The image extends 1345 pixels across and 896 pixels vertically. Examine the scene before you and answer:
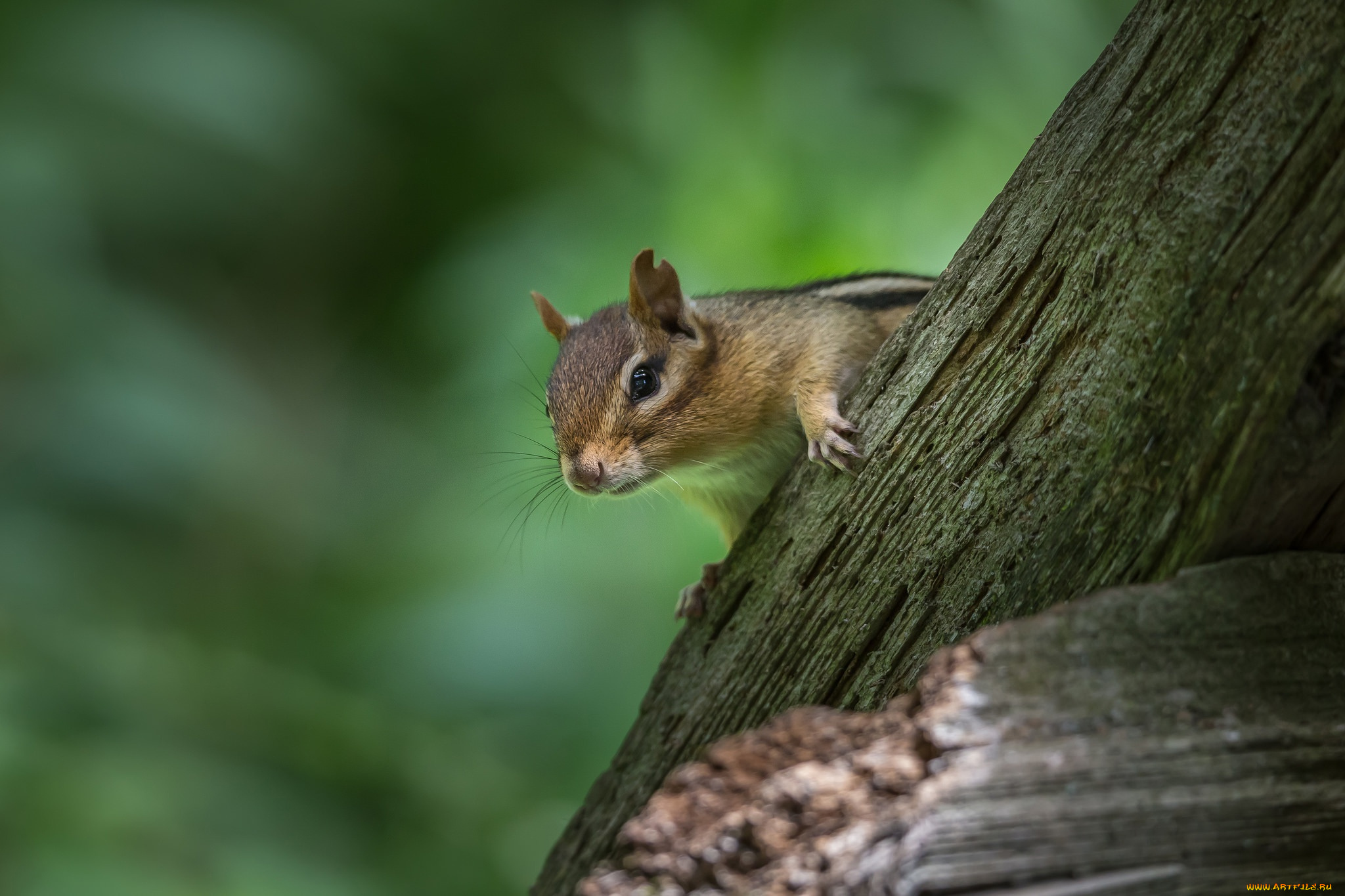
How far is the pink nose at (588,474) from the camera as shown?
2.25 m

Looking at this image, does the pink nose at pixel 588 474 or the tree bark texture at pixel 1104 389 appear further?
→ the pink nose at pixel 588 474

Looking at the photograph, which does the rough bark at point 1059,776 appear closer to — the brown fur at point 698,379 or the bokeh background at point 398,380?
the brown fur at point 698,379

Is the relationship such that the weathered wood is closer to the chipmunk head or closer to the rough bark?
the rough bark

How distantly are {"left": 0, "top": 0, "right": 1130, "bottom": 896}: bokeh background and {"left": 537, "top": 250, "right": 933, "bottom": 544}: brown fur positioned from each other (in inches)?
7.9

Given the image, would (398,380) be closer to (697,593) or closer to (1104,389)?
(697,593)

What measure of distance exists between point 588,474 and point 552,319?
1.76ft

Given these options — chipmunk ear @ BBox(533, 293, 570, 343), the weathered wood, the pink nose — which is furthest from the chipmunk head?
the weathered wood

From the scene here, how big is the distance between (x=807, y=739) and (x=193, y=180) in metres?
3.80

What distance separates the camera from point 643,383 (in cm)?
238

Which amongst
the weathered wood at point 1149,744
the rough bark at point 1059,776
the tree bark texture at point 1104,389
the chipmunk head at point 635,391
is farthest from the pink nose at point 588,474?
the weathered wood at point 1149,744

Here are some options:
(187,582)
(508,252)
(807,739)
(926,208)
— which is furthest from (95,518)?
(807,739)

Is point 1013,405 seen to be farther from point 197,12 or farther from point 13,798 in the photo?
point 197,12

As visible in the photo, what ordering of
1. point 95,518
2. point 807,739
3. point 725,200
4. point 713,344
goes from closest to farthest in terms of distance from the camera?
point 807,739 < point 713,344 < point 725,200 < point 95,518

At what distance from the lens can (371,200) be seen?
467 centimetres
